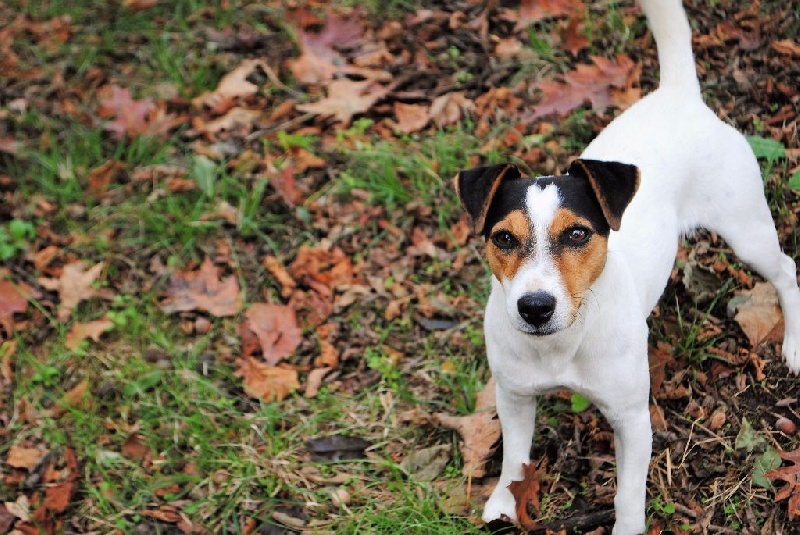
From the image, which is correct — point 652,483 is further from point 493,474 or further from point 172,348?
point 172,348

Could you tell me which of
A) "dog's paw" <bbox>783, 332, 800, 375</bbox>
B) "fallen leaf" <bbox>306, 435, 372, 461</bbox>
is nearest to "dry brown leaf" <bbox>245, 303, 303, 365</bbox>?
"fallen leaf" <bbox>306, 435, 372, 461</bbox>

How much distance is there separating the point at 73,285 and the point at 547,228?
12.1ft

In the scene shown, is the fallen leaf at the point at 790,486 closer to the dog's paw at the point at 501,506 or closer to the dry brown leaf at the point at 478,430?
the dog's paw at the point at 501,506

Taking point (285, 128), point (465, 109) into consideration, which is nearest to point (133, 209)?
point (285, 128)

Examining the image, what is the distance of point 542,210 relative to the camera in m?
3.38

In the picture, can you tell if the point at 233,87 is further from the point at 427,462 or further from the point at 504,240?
the point at 504,240

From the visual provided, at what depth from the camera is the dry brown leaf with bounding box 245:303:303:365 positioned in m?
5.37

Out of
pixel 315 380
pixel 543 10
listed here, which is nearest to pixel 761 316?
pixel 315 380

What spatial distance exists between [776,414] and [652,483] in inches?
27.2

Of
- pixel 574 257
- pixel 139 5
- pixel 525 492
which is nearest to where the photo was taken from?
pixel 574 257

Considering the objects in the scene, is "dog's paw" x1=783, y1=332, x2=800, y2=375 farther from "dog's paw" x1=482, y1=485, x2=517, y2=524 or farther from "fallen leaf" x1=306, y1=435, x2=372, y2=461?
"fallen leaf" x1=306, y1=435, x2=372, y2=461

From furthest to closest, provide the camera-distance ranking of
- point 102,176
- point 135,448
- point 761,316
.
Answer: point 102,176, point 135,448, point 761,316

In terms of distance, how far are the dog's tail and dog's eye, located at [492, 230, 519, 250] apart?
4.78ft

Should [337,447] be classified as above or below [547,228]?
below
